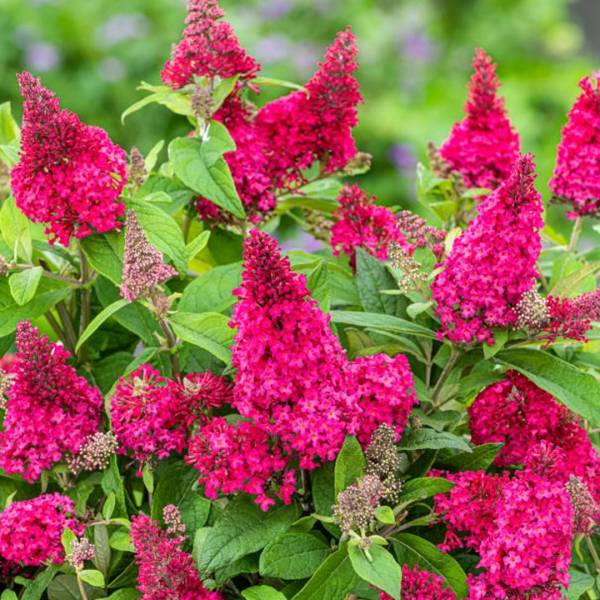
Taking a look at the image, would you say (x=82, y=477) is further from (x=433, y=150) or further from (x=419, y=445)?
(x=433, y=150)

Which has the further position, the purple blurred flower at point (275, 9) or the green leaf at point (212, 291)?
the purple blurred flower at point (275, 9)

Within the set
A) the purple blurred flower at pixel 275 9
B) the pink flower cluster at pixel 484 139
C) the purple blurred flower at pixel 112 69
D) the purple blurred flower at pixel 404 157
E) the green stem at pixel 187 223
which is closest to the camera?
the green stem at pixel 187 223

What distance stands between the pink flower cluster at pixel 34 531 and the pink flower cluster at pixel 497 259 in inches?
21.9

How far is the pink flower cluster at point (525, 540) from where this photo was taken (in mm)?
1137

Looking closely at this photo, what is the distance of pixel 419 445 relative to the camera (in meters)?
1.26

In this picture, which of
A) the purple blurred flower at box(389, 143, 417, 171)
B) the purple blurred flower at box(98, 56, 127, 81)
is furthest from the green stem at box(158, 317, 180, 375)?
the purple blurred flower at box(389, 143, 417, 171)

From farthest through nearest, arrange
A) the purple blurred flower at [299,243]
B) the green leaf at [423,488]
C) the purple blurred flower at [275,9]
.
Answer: the purple blurred flower at [275,9], the purple blurred flower at [299,243], the green leaf at [423,488]

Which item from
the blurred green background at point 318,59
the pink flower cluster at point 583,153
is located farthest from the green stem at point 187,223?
the blurred green background at point 318,59

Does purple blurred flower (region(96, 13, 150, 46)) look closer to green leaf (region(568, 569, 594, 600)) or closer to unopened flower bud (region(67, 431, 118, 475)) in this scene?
unopened flower bud (region(67, 431, 118, 475))

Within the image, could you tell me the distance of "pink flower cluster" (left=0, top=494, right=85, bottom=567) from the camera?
4.18 ft

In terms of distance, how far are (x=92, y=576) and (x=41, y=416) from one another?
209 millimetres

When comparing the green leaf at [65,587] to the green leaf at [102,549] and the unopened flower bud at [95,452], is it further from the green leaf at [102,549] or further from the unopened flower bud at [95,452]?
the unopened flower bud at [95,452]

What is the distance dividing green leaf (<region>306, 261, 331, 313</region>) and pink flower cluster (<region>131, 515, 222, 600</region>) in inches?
13.3

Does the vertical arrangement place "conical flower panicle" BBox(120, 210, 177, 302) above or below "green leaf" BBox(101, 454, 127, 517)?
above
